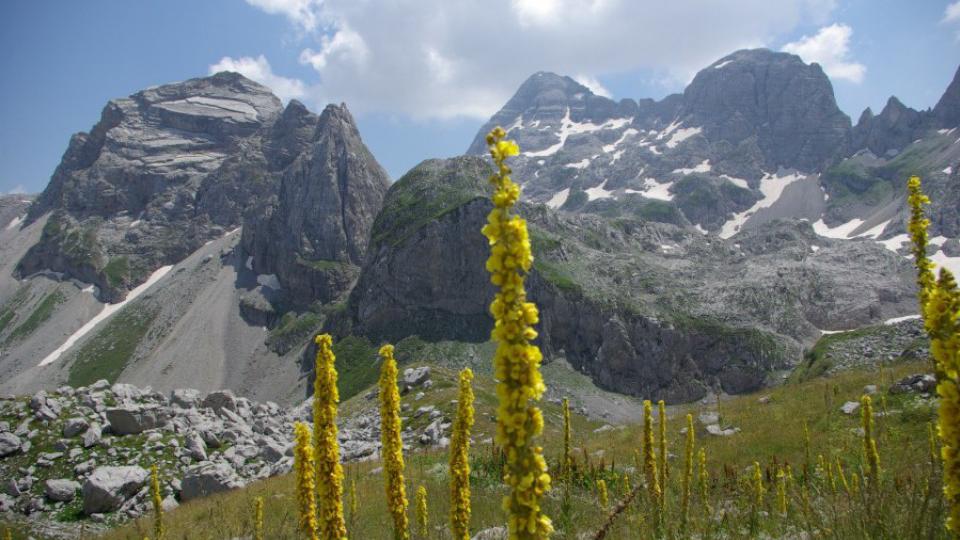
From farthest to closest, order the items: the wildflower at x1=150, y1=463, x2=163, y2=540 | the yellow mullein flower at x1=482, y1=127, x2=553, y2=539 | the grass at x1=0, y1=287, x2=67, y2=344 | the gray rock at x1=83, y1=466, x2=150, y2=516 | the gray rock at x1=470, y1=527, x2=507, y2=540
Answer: the grass at x1=0, y1=287, x2=67, y2=344 < the gray rock at x1=83, y1=466, x2=150, y2=516 < the wildflower at x1=150, y1=463, x2=163, y2=540 < the gray rock at x1=470, y1=527, x2=507, y2=540 < the yellow mullein flower at x1=482, y1=127, x2=553, y2=539

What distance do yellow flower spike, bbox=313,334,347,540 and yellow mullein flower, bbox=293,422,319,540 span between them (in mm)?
100

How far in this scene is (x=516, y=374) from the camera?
371 centimetres

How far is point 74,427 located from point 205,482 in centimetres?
984

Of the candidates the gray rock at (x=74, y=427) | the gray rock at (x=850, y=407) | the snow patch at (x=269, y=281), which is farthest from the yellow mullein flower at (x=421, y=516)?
the snow patch at (x=269, y=281)

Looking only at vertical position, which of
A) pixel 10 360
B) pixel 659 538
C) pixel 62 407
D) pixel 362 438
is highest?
pixel 659 538

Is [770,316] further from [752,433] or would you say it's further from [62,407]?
[62,407]

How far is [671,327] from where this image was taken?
103562 mm

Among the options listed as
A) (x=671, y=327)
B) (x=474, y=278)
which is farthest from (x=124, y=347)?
(x=671, y=327)

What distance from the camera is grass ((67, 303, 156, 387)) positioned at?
154500 mm

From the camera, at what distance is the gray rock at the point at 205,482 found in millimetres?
23312

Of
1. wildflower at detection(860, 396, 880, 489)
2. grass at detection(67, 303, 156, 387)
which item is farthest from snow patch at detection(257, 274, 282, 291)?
wildflower at detection(860, 396, 880, 489)

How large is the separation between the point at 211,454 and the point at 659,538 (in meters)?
28.1

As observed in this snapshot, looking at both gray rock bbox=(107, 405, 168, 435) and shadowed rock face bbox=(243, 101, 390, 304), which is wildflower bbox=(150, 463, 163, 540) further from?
shadowed rock face bbox=(243, 101, 390, 304)

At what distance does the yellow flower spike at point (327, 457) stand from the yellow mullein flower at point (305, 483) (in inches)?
3.9
